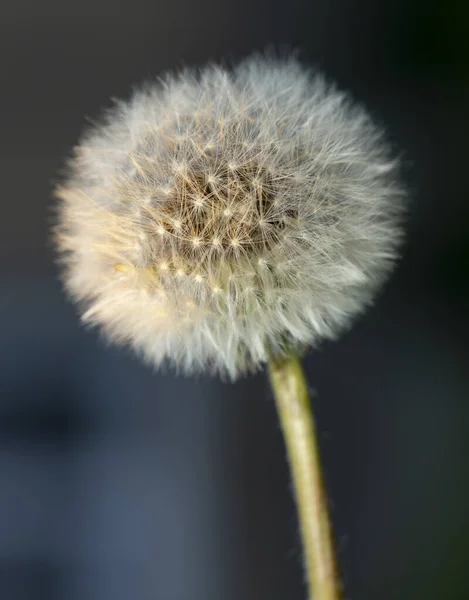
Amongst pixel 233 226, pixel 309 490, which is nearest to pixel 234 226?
pixel 233 226

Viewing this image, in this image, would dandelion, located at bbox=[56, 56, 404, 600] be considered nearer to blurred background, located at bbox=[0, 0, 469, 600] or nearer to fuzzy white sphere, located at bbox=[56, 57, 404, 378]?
fuzzy white sphere, located at bbox=[56, 57, 404, 378]

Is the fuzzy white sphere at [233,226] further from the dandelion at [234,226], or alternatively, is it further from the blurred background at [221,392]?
the blurred background at [221,392]

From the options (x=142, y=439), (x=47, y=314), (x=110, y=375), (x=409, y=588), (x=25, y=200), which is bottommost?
(x=409, y=588)

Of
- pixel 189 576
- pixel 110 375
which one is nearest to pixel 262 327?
pixel 110 375

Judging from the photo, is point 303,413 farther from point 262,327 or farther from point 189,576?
point 189,576

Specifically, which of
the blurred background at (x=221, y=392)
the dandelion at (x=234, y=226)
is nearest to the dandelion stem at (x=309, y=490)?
the dandelion at (x=234, y=226)

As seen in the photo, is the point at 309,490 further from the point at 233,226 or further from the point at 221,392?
the point at 221,392

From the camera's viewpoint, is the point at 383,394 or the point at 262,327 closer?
the point at 262,327

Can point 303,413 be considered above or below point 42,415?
below
